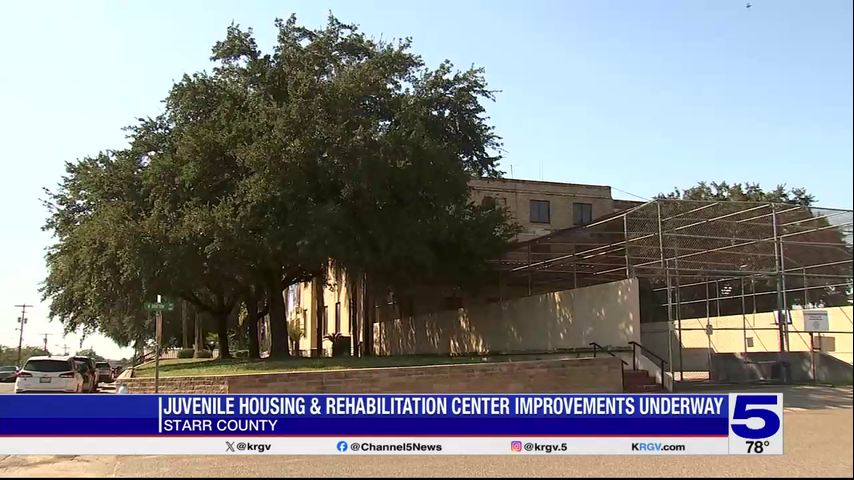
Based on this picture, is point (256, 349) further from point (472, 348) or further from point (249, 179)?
point (249, 179)

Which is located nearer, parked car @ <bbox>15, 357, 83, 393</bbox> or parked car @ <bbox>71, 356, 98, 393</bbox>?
parked car @ <bbox>15, 357, 83, 393</bbox>

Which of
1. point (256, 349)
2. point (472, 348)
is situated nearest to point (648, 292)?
point (472, 348)

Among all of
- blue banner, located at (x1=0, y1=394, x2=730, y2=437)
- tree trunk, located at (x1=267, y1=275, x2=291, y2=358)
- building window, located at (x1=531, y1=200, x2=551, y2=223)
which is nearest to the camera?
blue banner, located at (x1=0, y1=394, x2=730, y2=437)

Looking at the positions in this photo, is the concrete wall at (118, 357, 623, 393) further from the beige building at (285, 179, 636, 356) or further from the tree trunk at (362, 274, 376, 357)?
the beige building at (285, 179, 636, 356)

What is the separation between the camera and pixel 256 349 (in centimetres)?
3109

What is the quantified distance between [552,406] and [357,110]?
16.3 metres

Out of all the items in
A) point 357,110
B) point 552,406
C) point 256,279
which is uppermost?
point 357,110

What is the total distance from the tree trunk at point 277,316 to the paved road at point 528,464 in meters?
15.9

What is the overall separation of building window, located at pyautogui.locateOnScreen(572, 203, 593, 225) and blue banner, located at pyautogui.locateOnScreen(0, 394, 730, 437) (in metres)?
41.5

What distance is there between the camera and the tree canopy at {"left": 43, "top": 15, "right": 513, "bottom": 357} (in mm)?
21547

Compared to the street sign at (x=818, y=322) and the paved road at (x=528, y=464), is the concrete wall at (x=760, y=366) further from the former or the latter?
the paved road at (x=528, y=464)

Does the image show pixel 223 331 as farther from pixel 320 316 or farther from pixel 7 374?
pixel 7 374

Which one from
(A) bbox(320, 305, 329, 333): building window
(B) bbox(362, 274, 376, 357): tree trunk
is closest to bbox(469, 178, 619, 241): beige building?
(B) bbox(362, 274, 376, 357): tree trunk

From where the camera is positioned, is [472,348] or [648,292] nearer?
[648,292]
